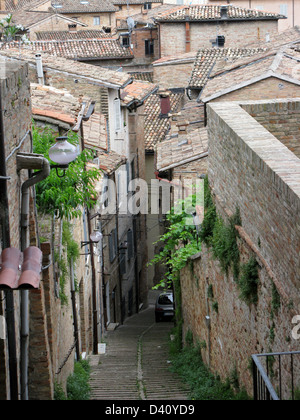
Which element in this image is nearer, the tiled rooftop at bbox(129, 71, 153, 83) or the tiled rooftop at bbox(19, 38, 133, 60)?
the tiled rooftop at bbox(19, 38, 133, 60)

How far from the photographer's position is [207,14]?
4516cm

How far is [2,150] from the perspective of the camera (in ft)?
25.4

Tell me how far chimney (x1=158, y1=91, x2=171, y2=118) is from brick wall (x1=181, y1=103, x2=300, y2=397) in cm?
2073

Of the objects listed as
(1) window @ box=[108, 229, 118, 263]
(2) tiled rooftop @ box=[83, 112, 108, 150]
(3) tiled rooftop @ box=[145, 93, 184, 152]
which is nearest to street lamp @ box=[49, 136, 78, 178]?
(2) tiled rooftop @ box=[83, 112, 108, 150]

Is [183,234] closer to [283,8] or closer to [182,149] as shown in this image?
[182,149]

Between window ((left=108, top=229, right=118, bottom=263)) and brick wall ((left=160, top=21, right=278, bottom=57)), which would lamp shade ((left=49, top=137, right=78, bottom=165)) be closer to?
window ((left=108, top=229, right=118, bottom=263))

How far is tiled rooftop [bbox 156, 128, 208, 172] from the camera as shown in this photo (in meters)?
20.0

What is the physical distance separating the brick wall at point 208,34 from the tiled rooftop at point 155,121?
8.75 metres

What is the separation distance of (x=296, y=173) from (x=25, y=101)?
13.6 ft

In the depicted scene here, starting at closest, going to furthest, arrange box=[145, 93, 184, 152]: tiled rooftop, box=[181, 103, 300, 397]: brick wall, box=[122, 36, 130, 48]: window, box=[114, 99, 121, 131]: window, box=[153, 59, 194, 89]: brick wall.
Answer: box=[181, 103, 300, 397]: brick wall → box=[114, 99, 121, 131]: window → box=[145, 93, 184, 152]: tiled rooftop → box=[153, 59, 194, 89]: brick wall → box=[122, 36, 130, 48]: window

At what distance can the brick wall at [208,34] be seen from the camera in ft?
148

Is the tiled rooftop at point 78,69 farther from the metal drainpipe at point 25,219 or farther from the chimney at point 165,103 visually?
the metal drainpipe at point 25,219

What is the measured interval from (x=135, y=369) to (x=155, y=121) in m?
20.5
